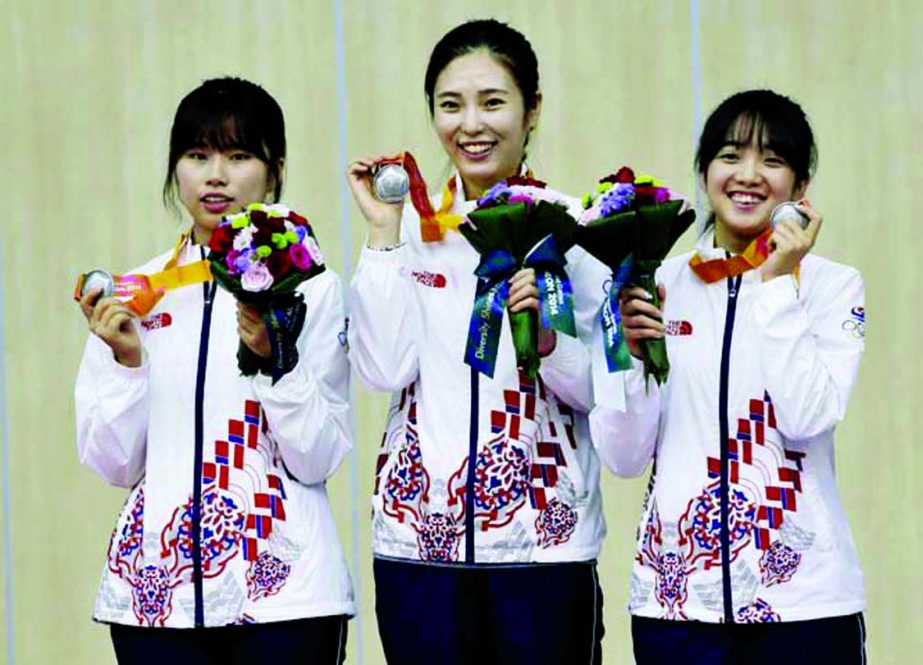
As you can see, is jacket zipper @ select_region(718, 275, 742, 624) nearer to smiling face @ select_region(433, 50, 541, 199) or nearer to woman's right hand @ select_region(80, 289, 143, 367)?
smiling face @ select_region(433, 50, 541, 199)

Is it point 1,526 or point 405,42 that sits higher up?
point 405,42

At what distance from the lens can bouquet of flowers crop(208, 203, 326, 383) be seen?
327 centimetres

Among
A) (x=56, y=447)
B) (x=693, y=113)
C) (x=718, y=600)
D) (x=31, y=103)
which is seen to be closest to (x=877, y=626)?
(x=693, y=113)

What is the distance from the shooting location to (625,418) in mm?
3359

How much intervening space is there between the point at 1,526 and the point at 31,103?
1153 mm

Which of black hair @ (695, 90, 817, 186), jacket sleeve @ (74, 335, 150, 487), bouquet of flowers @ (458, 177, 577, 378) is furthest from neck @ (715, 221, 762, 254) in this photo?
jacket sleeve @ (74, 335, 150, 487)

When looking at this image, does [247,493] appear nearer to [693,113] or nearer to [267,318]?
[267,318]

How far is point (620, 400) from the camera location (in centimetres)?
331

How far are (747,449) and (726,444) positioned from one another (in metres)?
0.04

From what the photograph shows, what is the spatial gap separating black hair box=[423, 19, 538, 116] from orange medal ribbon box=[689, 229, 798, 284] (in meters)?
0.44

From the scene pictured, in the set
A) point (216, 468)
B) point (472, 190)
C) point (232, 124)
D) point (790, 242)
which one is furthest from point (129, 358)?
point (790, 242)

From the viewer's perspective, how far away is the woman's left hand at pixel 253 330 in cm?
332

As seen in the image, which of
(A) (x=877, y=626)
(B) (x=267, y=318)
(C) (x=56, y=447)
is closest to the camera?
(B) (x=267, y=318)

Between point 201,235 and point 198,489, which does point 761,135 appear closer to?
point 201,235
